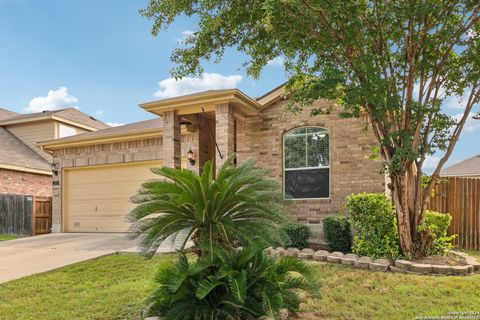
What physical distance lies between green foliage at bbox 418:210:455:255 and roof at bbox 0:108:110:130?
58.7ft

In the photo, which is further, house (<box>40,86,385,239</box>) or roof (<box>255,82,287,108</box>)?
roof (<box>255,82,287,108</box>)

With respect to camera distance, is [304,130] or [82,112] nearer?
[304,130]

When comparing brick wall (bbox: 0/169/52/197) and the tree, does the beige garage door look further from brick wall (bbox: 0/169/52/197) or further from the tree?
the tree

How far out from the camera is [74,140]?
13.5 meters

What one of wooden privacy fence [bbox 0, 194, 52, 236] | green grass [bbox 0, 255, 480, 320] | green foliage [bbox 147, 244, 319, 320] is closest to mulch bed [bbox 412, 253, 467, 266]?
green grass [bbox 0, 255, 480, 320]

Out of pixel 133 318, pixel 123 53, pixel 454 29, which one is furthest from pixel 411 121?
pixel 123 53

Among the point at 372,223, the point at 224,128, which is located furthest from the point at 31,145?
the point at 372,223

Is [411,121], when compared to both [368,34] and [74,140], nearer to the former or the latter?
[368,34]

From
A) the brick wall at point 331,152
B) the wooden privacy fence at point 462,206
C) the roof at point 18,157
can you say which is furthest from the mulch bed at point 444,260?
the roof at point 18,157

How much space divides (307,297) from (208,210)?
207 cm

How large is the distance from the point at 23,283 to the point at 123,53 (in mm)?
7230

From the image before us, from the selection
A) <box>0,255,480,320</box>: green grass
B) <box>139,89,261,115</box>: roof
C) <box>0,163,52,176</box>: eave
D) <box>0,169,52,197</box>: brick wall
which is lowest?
<box>0,255,480,320</box>: green grass

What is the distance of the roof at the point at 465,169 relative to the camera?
20.9 metres

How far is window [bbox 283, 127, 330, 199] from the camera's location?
9.66m
